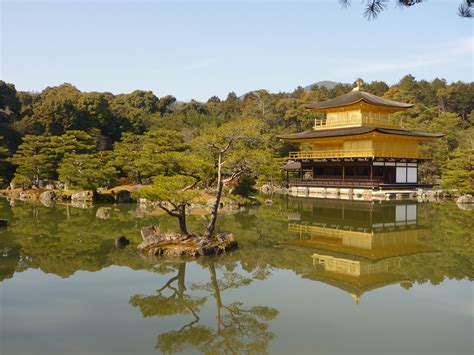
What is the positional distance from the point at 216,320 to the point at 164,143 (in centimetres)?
2536

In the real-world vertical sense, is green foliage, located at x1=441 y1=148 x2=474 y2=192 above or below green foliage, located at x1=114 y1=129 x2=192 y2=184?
below

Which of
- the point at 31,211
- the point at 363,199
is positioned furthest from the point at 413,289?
the point at 363,199

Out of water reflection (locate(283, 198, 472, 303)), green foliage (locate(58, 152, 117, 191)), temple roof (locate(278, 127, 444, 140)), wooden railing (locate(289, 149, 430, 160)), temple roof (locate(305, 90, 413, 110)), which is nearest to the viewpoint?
water reflection (locate(283, 198, 472, 303))

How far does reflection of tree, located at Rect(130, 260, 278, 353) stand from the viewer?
20.8 feet

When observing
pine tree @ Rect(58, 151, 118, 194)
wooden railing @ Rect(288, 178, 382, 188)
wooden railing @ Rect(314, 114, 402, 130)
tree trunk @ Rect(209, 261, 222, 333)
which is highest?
wooden railing @ Rect(314, 114, 402, 130)

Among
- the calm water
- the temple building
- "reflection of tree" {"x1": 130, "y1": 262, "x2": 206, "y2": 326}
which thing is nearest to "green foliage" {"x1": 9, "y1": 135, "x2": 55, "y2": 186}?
the calm water

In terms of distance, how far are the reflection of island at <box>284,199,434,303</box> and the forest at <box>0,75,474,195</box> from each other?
2.88 m

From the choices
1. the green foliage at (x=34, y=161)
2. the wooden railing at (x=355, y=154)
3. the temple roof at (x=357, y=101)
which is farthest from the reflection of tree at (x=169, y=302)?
the temple roof at (x=357, y=101)

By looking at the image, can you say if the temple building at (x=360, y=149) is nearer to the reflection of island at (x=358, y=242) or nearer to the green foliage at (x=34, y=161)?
the reflection of island at (x=358, y=242)

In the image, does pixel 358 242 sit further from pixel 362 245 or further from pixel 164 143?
pixel 164 143

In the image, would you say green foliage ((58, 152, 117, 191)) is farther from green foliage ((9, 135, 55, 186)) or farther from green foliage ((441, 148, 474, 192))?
green foliage ((441, 148, 474, 192))

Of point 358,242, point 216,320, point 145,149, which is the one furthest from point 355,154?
point 216,320

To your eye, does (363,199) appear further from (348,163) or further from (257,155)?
(257,155)

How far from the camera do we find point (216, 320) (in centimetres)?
732
